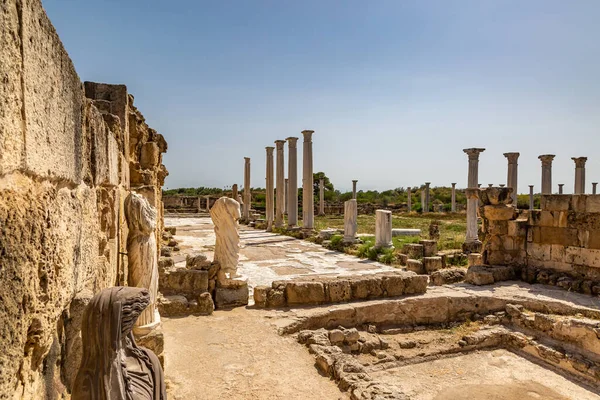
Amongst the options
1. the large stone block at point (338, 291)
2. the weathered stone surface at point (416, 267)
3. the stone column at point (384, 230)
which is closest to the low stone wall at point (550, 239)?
the weathered stone surface at point (416, 267)

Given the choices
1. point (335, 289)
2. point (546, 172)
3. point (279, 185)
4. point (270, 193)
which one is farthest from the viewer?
point (546, 172)

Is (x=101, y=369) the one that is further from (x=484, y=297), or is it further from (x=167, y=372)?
(x=484, y=297)

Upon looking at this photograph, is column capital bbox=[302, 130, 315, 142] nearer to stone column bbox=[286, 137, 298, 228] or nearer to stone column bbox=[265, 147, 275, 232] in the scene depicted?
stone column bbox=[286, 137, 298, 228]

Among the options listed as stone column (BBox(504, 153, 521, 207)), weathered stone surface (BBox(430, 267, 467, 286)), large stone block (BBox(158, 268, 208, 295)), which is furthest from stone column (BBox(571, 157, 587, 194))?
large stone block (BBox(158, 268, 208, 295))

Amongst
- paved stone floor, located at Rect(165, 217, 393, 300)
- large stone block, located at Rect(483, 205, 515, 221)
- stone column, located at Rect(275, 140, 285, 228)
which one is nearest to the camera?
large stone block, located at Rect(483, 205, 515, 221)

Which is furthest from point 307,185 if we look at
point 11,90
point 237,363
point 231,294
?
point 11,90

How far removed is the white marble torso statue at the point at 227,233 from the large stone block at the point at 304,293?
116 cm

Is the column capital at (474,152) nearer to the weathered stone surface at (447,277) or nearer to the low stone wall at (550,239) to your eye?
the low stone wall at (550,239)

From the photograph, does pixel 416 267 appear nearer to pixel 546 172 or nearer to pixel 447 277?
pixel 447 277

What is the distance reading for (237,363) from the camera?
5262mm

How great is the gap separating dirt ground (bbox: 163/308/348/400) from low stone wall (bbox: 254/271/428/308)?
3.00ft

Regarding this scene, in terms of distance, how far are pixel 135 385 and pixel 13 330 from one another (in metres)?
1.00

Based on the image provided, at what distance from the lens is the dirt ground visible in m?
4.57

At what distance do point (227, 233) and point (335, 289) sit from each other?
7.90 ft
